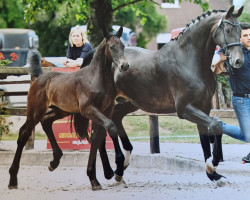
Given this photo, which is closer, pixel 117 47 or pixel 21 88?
pixel 117 47

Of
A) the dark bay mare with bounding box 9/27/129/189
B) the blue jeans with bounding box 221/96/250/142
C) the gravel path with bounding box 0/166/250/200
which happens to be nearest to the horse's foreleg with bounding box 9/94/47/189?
Answer: the dark bay mare with bounding box 9/27/129/189

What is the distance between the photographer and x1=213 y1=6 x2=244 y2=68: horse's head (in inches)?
182

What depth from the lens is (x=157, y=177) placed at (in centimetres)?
632

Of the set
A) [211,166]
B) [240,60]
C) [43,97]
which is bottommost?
[211,166]

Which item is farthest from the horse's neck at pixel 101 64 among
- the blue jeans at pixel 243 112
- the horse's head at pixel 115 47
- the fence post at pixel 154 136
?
the fence post at pixel 154 136

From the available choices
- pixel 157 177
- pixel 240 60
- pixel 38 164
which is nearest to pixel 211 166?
pixel 240 60

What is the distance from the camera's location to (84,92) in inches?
199

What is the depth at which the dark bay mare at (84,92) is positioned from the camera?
4.85 m

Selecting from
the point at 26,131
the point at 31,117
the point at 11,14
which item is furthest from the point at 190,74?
the point at 11,14

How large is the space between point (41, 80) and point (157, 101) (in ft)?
3.18

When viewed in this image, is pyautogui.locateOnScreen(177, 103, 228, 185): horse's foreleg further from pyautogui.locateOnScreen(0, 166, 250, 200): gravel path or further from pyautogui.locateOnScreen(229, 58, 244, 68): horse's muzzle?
pyautogui.locateOnScreen(229, 58, 244, 68): horse's muzzle

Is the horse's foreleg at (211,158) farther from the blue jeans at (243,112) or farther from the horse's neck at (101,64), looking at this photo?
the horse's neck at (101,64)

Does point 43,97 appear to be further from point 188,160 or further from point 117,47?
point 188,160

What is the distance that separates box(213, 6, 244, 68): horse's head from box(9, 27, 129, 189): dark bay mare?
2.24 feet
